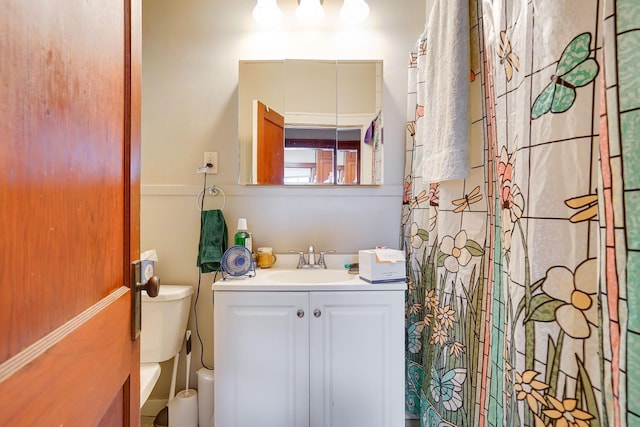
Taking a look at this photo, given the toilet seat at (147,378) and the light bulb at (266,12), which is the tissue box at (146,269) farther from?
the light bulb at (266,12)

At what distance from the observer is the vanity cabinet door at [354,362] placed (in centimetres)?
109

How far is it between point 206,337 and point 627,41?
173 centimetres

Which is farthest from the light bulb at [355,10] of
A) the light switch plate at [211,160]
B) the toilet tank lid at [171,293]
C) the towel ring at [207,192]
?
the toilet tank lid at [171,293]

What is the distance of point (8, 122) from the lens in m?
0.32

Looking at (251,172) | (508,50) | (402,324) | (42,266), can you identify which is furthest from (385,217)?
(42,266)

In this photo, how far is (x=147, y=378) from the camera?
3.62ft

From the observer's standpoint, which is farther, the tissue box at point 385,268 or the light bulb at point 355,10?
the light bulb at point 355,10

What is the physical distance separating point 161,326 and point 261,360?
1.75 feet

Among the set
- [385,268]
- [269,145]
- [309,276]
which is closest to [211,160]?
[269,145]

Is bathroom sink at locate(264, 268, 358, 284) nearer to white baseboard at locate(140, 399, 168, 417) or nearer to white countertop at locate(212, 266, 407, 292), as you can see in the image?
white countertop at locate(212, 266, 407, 292)

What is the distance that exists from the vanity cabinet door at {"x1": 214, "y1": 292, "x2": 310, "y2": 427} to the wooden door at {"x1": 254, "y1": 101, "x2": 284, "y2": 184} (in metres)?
0.62

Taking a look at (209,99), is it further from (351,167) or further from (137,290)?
(137,290)

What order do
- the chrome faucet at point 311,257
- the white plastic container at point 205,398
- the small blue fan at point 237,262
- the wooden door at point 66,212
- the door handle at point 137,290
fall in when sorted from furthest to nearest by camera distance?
1. the chrome faucet at point 311,257
2. the white plastic container at point 205,398
3. the small blue fan at point 237,262
4. the door handle at point 137,290
5. the wooden door at point 66,212

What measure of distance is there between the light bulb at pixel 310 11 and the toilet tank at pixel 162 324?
1504mm
